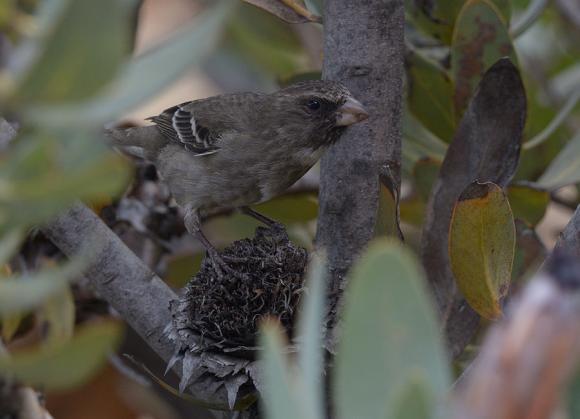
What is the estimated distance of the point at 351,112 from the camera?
205cm

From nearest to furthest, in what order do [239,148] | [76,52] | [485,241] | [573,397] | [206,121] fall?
1. [76,52]
2. [573,397]
3. [485,241]
4. [239,148]
5. [206,121]

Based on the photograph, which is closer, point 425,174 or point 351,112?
point 351,112

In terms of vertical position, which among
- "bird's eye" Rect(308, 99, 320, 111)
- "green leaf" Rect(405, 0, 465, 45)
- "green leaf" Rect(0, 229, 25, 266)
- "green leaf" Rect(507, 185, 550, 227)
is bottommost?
"green leaf" Rect(507, 185, 550, 227)

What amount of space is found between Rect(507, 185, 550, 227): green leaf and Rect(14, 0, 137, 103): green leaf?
1652 millimetres

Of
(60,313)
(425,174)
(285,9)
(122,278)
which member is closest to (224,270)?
(122,278)

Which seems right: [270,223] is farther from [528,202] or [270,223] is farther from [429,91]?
[528,202]

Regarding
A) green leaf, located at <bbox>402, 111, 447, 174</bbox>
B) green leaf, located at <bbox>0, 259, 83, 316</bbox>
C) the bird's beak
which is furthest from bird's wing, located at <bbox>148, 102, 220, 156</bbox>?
green leaf, located at <bbox>0, 259, 83, 316</bbox>

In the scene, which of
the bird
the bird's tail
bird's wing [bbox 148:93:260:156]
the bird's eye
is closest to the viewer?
the bird's eye

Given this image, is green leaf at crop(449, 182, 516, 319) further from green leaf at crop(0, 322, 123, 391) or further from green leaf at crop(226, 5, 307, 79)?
green leaf at crop(226, 5, 307, 79)

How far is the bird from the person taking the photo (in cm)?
265

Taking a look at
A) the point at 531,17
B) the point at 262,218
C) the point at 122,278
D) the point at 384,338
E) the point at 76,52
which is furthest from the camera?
the point at 262,218

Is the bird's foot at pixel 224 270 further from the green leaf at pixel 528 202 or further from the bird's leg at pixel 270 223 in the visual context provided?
the green leaf at pixel 528 202

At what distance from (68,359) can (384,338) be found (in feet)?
0.83

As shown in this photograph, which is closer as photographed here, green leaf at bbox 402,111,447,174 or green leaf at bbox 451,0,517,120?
green leaf at bbox 451,0,517,120
